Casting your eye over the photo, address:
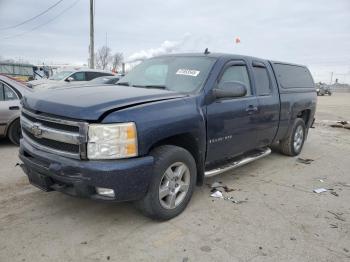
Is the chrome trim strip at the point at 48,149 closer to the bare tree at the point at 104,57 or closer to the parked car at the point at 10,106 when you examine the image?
the parked car at the point at 10,106

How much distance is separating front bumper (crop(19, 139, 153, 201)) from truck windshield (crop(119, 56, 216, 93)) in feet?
4.46

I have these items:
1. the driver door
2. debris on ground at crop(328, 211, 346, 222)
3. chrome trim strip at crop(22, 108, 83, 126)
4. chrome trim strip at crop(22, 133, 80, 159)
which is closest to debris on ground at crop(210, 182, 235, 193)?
the driver door

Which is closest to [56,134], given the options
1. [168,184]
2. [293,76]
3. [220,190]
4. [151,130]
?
[151,130]

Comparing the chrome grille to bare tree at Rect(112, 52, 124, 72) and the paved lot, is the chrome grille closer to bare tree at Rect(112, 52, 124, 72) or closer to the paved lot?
the paved lot

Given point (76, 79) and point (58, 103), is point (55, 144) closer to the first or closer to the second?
point (58, 103)

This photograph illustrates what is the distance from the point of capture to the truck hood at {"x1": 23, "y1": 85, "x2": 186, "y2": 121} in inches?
131

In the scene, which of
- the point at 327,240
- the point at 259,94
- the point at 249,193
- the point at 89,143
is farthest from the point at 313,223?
the point at 89,143

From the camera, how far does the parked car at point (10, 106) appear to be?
7041 mm

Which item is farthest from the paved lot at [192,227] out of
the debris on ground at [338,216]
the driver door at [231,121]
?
the driver door at [231,121]

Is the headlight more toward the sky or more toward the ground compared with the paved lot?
more toward the sky

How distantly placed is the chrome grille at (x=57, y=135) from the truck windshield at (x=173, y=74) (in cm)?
148

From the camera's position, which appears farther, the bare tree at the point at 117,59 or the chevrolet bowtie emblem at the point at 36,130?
the bare tree at the point at 117,59

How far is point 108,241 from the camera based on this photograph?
3.46 m

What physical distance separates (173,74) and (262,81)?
169 cm
